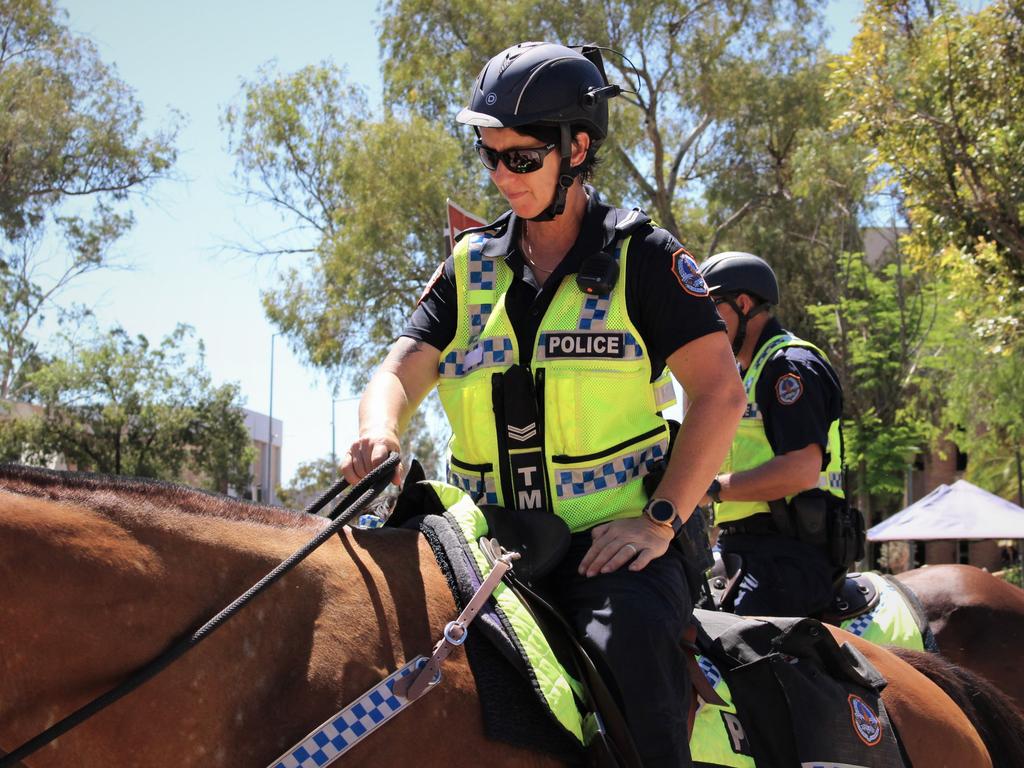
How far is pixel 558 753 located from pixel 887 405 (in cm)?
2509

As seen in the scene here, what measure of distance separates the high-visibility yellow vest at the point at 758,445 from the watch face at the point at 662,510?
2577 millimetres

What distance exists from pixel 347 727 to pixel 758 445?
12.3 feet

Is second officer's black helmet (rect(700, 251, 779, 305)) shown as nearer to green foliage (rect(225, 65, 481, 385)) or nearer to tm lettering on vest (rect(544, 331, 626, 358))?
tm lettering on vest (rect(544, 331, 626, 358))

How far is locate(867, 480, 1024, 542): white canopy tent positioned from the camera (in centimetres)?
1817

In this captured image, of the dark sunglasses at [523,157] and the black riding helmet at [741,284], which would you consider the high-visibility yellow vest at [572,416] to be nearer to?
the dark sunglasses at [523,157]

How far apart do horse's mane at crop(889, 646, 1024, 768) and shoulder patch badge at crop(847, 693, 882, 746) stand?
882 millimetres

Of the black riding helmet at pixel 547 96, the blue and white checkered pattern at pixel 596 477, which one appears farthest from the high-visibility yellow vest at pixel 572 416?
the black riding helmet at pixel 547 96

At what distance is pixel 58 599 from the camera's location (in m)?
2.19

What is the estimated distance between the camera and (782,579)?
219 inches

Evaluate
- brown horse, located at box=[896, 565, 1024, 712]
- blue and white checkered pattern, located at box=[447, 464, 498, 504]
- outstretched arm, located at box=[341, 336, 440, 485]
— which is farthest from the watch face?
brown horse, located at box=[896, 565, 1024, 712]

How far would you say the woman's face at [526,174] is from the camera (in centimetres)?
326

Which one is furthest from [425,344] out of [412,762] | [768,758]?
[768,758]

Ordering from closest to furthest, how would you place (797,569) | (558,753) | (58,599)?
(58,599), (558,753), (797,569)

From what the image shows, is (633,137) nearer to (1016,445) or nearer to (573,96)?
(1016,445)
